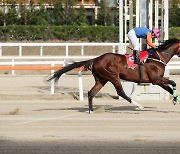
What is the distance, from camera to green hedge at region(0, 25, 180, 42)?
4066 centimetres

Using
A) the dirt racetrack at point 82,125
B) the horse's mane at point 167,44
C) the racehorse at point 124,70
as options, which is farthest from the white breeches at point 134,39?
the dirt racetrack at point 82,125

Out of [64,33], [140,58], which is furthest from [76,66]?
[64,33]

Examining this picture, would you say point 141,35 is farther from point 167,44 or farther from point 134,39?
point 167,44

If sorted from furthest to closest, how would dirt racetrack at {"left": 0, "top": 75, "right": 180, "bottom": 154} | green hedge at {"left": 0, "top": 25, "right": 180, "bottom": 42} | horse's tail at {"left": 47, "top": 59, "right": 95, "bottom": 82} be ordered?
green hedge at {"left": 0, "top": 25, "right": 180, "bottom": 42} < horse's tail at {"left": 47, "top": 59, "right": 95, "bottom": 82} < dirt racetrack at {"left": 0, "top": 75, "right": 180, "bottom": 154}

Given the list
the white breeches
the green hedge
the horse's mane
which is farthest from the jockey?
the green hedge

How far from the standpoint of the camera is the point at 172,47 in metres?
11.8

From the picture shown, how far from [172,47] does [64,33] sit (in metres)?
30.0

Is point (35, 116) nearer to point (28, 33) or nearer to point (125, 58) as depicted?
point (125, 58)

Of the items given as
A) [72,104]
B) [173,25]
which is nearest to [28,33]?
[173,25]

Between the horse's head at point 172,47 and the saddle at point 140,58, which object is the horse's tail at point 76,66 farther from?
the horse's head at point 172,47

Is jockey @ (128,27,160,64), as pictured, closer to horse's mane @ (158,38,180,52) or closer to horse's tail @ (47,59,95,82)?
horse's mane @ (158,38,180,52)

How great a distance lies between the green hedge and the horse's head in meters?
28.5

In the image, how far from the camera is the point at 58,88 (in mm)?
16609

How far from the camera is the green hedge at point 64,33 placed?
4066 cm
